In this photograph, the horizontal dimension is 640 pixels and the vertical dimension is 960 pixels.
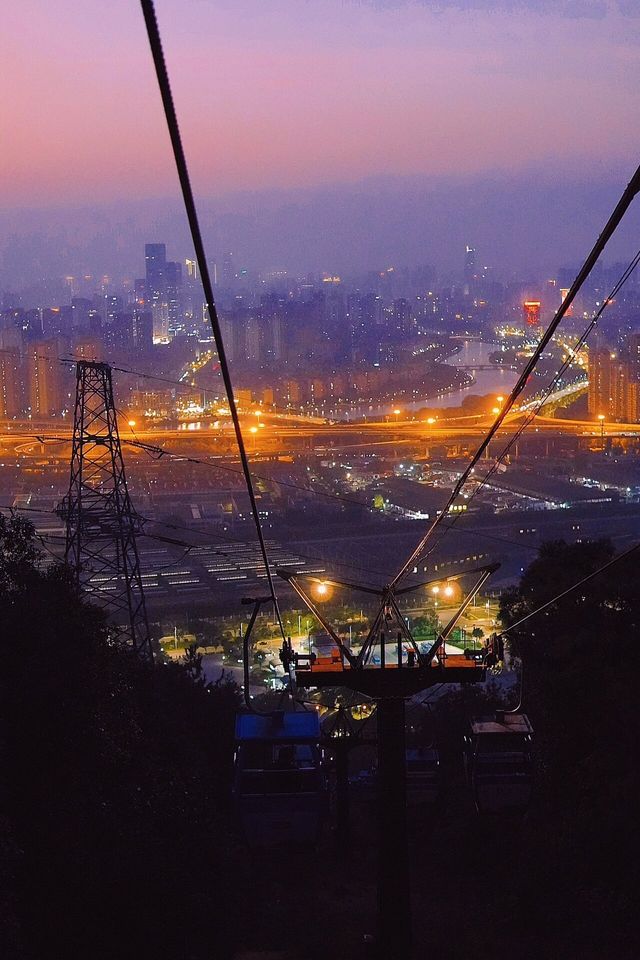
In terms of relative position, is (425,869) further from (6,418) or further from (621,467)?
(6,418)

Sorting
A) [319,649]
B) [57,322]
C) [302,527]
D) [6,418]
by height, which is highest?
[57,322]

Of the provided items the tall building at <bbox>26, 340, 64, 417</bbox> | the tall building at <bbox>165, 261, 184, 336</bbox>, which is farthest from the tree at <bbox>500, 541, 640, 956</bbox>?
the tall building at <bbox>165, 261, 184, 336</bbox>

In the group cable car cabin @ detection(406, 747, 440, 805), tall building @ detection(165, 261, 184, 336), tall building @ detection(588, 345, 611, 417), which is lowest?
cable car cabin @ detection(406, 747, 440, 805)

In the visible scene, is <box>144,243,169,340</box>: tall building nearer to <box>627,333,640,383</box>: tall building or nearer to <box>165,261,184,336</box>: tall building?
<box>165,261,184,336</box>: tall building

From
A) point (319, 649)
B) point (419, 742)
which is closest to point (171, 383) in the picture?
point (319, 649)

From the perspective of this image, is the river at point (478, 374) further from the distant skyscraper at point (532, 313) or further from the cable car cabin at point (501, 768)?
the cable car cabin at point (501, 768)

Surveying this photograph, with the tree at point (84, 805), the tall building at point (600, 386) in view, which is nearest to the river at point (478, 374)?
the tall building at point (600, 386)
